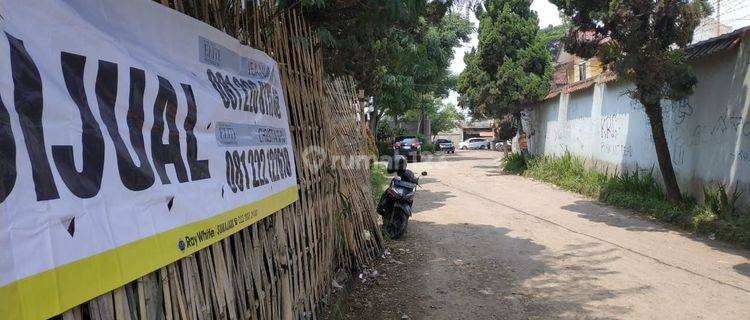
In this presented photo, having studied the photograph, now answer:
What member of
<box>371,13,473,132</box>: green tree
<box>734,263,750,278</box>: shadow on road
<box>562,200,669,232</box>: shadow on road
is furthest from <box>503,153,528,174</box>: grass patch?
<box>734,263,750,278</box>: shadow on road

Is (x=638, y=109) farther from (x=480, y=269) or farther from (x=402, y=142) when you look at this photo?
(x=402, y=142)

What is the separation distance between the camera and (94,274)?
1578 millimetres

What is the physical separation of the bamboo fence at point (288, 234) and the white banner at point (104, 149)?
5.3 inches

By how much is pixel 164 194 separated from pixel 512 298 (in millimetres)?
3755

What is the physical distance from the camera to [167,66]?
6.91ft

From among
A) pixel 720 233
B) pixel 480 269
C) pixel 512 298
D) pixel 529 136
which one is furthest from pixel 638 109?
pixel 529 136

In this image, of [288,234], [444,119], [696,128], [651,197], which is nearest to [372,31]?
[288,234]

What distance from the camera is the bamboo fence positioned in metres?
2.10

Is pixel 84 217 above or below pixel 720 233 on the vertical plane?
above

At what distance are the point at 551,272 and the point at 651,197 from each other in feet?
16.9

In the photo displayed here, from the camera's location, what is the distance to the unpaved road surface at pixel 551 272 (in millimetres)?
4582

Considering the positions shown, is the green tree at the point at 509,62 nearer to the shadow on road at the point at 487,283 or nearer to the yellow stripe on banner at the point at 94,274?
the shadow on road at the point at 487,283

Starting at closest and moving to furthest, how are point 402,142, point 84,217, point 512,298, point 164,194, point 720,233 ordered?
point 84,217, point 164,194, point 512,298, point 720,233, point 402,142

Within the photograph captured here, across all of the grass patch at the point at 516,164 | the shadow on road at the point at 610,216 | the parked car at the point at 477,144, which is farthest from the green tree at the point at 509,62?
the parked car at the point at 477,144
